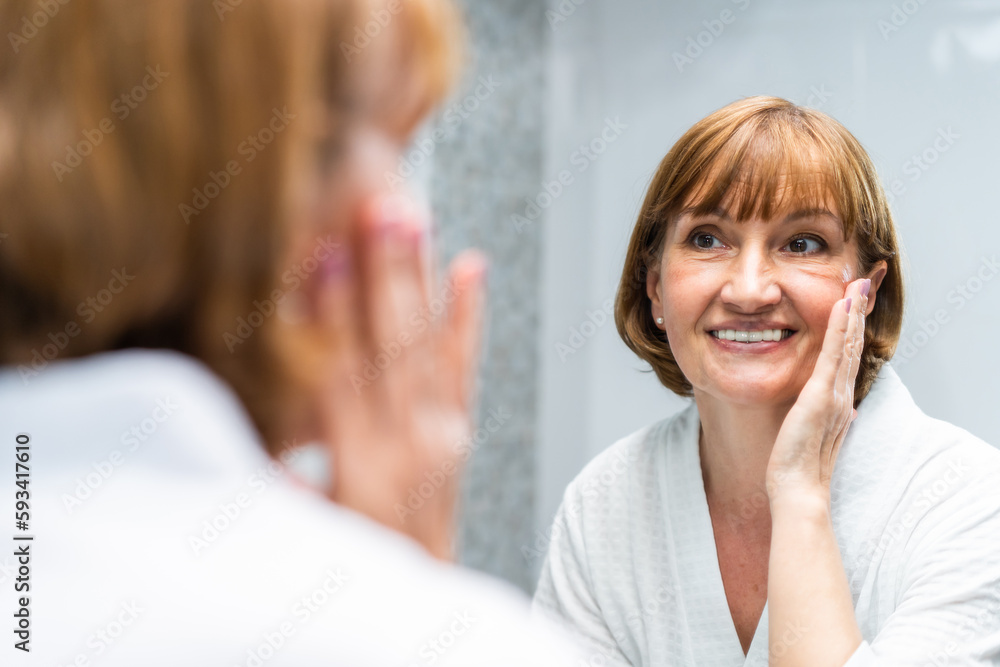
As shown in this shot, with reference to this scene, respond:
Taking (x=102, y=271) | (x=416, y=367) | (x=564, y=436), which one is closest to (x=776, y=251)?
(x=416, y=367)

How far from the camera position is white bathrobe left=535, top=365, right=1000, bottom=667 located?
31.1 inches

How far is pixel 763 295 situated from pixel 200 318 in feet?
2.30

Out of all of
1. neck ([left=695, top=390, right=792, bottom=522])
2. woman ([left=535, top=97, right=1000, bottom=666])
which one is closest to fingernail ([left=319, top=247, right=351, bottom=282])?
woman ([left=535, top=97, right=1000, bottom=666])

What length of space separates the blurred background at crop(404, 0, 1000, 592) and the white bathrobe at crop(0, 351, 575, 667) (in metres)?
1.13

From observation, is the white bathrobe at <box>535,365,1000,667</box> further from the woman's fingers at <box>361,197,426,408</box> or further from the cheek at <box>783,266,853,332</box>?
the woman's fingers at <box>361,197,426,408</box>

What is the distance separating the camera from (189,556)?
299 mm

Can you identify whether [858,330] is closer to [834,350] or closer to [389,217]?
[834,350]

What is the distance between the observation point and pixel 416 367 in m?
0.38

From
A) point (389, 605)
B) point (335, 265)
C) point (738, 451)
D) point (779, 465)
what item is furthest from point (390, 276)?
point (738, 451)

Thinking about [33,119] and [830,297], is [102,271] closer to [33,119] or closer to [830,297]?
[33,119]

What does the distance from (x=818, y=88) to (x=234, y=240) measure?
139cm

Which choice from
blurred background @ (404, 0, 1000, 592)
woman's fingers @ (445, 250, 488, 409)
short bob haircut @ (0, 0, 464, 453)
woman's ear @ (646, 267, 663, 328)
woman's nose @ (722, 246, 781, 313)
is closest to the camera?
short bob haircut @ (0, 0, 464, 453)

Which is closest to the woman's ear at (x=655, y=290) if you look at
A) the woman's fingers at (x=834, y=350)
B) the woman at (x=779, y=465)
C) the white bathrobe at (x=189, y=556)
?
the woman at (x=779, y=465)

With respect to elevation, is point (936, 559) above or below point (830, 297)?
below
